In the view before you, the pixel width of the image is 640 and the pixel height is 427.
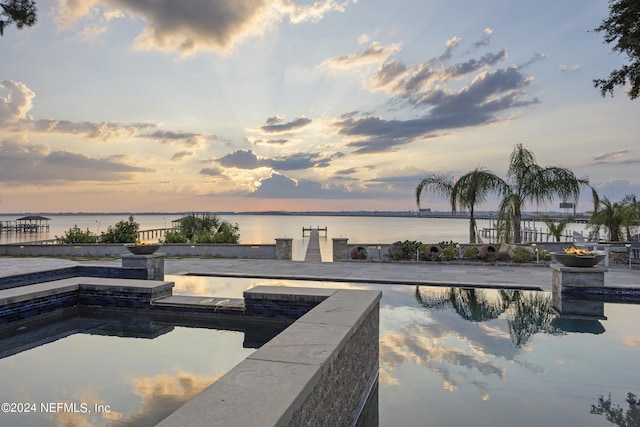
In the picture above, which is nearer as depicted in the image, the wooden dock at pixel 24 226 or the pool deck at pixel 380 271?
the pool deck at pixel 380 271

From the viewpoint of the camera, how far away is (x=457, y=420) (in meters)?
4.04

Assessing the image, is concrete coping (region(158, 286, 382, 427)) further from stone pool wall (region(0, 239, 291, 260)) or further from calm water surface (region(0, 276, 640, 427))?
stone pool wall (region(0, 239, 291, 260))

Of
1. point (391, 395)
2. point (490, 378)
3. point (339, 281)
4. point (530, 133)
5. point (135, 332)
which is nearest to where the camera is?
point (391, 395)

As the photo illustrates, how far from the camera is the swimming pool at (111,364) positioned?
167 inches

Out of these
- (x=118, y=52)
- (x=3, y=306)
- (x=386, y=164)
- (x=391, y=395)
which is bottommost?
(x=391, y=395)

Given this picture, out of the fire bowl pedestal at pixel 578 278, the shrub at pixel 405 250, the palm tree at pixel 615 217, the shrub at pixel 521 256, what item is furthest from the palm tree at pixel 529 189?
the fire bowl pedestal at pixel 578 278

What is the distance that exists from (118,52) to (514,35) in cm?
1633

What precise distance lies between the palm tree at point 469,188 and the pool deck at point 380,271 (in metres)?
6.37

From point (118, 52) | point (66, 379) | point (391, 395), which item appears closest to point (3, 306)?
point (66, 379)

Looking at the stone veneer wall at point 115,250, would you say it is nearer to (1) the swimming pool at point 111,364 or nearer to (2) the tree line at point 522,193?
(1) the swimming pool at point 111,364

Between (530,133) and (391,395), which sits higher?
(530,133)

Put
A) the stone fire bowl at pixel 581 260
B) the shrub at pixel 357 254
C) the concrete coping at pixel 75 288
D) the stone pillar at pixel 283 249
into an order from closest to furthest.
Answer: the concrete coping at pixel 75 288
the stone fire bowl at pixel 581 260
the shrub at pixel 357 254
the stone pillar at pixel 283 249

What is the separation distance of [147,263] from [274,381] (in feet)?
34.1

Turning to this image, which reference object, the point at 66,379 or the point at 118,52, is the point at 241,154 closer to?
the point at 118,52
